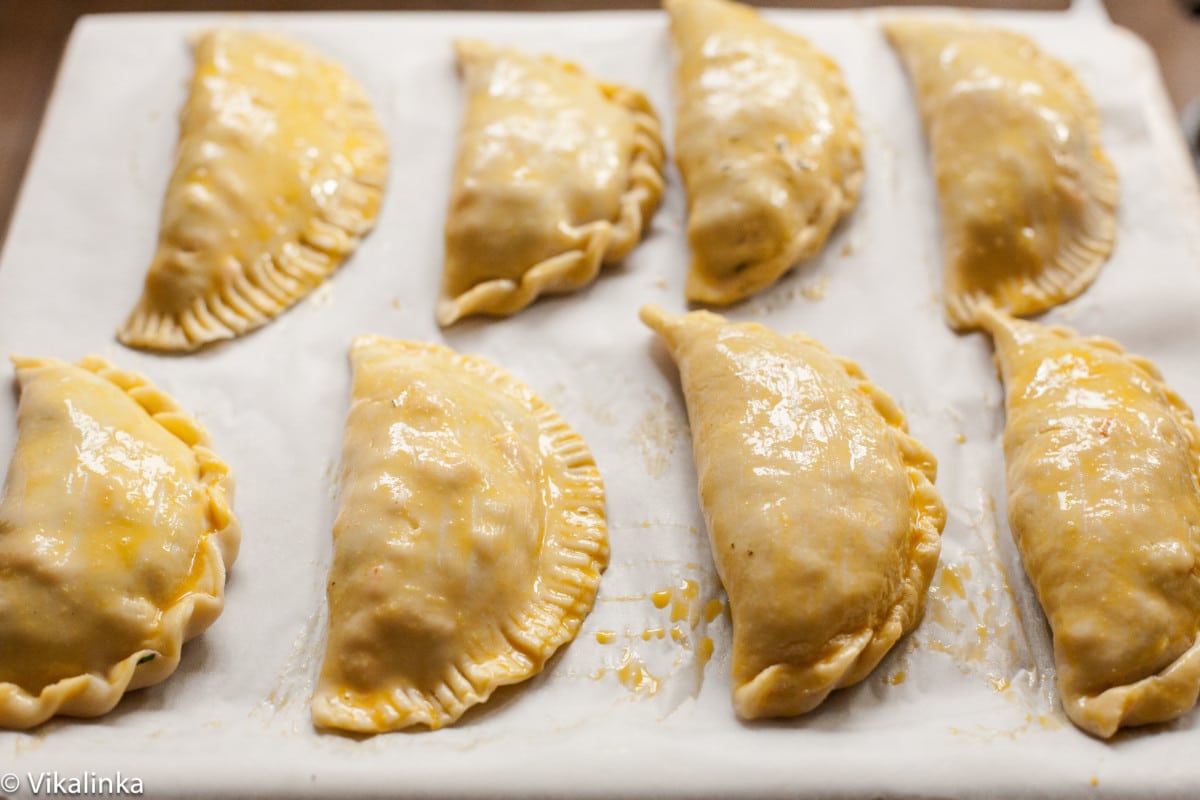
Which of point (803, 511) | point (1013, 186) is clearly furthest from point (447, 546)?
point (1013, 186)

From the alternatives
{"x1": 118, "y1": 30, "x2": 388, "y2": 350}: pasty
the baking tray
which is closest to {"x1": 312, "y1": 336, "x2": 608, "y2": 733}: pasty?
the baking tray

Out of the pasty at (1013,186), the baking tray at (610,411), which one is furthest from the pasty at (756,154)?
the pasty at (1013,186)

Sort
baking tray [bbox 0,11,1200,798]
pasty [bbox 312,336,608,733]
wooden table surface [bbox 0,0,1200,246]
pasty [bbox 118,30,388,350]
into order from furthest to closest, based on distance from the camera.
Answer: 1. wooden table surface [bbox 0,0,1200,246]
2. pasty [bbox 118,30,388,350]
3. pasty [bbox 312,336,608,733]
4. baking tray [bbox 0,11,1200,798]

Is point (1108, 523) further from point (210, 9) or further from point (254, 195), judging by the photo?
point (210, 9)

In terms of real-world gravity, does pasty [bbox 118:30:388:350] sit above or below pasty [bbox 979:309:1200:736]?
above

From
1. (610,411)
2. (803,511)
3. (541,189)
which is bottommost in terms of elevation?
(610,411)

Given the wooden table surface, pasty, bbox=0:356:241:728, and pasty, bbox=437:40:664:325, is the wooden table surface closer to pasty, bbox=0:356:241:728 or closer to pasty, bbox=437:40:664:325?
pasty, bbox=437:40:664:325

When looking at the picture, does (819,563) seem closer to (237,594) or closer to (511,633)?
(511,633)
